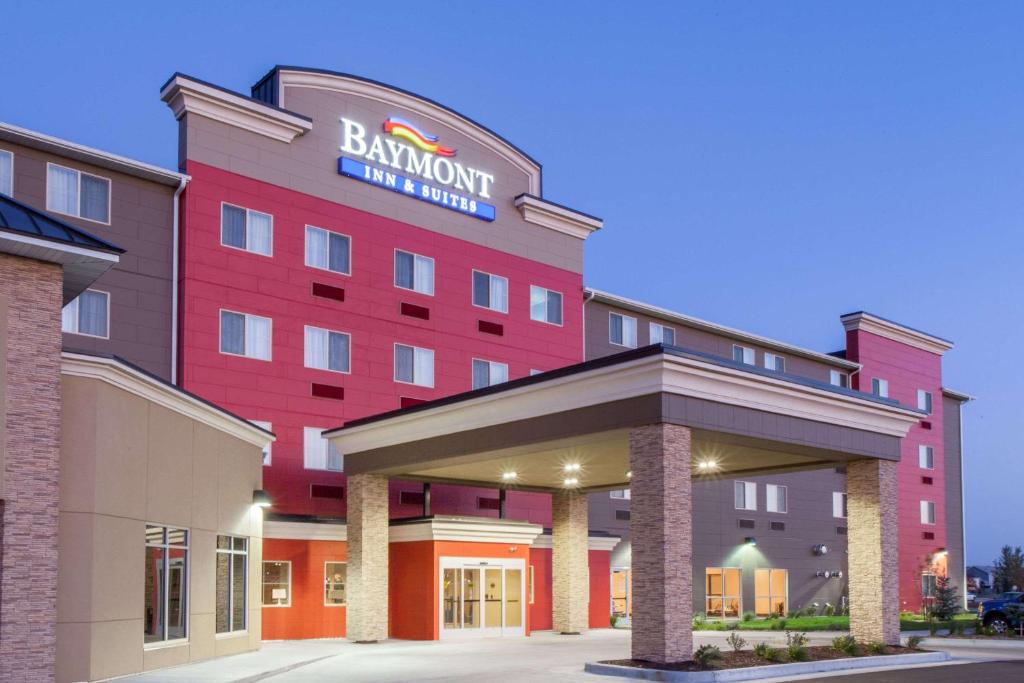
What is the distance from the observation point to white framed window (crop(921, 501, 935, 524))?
60125 mm

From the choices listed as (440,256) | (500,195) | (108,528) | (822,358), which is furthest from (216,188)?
(822,358)

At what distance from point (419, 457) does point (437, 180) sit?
13.0 m

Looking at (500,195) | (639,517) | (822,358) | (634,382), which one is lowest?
(639,517)

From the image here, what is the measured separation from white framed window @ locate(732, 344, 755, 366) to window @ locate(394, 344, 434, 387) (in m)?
19.6

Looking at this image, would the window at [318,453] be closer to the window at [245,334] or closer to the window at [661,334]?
A: the window at [245,334]

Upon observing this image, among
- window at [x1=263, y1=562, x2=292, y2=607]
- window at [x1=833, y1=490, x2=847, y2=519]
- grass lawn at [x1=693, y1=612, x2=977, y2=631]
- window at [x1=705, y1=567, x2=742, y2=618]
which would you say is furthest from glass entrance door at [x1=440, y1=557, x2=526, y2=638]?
window at [x1=833, y1=490, x2=847, y2=519]

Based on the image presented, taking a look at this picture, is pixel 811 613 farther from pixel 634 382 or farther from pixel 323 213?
pixel 634 382

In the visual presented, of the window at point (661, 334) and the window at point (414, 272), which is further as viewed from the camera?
the window at point (661, 334)

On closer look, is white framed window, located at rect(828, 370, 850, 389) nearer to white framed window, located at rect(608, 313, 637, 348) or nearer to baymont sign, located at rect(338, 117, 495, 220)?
white framed window, located at rect(608, 313, 637, 348)

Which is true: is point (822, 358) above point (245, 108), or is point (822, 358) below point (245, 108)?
below

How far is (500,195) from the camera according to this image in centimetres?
4103

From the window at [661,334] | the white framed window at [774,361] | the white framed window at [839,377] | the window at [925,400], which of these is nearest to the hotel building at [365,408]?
the window at [661,334]

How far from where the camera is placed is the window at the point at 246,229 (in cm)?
3288

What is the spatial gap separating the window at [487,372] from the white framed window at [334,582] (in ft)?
28.4
